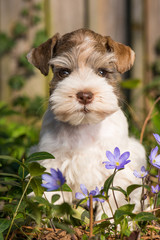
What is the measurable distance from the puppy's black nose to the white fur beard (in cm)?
2

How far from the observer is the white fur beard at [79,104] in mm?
2811

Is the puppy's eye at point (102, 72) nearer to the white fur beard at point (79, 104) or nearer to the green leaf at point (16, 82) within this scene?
the white fur beard at point (79, 104)

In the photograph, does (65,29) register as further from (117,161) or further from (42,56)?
(117,161)

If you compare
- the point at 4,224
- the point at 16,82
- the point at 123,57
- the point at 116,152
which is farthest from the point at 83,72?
the point at 16,82

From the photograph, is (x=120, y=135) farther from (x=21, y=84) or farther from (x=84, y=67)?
(x=21, y=84)

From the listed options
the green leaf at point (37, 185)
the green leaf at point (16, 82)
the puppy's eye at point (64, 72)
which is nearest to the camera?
the green leaf at point (37, 185)

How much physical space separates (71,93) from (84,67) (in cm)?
47

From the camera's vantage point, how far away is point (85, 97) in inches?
109

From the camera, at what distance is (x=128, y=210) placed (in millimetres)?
2158

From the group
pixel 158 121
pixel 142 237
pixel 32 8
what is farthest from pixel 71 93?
pixel 32 8

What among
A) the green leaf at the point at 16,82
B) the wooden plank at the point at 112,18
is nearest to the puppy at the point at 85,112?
the green leaf at the point at 16,82

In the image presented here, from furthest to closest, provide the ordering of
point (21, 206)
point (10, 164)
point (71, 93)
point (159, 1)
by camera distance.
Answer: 1. point (159, 1)
2. point (10, 164)
3. point (71, 93)
4. point (21, 206)

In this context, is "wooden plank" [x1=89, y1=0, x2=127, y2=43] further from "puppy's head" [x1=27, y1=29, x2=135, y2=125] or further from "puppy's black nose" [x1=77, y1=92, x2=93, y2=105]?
"puppy's black nose" [x1=77, y1=92, x2=93, y2=105]

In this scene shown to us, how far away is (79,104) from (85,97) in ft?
0.24
